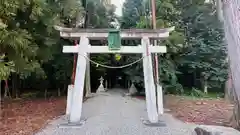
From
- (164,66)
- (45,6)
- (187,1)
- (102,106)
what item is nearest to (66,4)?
(45,6)

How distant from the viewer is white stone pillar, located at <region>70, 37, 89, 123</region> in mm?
5152

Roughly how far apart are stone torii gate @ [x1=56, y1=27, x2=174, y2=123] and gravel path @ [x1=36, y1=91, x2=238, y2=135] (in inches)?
14.3

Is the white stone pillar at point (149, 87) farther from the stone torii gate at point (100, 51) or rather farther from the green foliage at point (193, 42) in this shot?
the green foliage at point (193, 42)

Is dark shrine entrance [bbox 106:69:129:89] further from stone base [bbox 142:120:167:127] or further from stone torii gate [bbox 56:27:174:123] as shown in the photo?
stone base [bbox 142:120:167:127]

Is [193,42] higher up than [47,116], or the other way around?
[193,42]

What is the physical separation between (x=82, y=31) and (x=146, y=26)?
139 inches

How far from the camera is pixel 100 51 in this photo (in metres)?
5.39

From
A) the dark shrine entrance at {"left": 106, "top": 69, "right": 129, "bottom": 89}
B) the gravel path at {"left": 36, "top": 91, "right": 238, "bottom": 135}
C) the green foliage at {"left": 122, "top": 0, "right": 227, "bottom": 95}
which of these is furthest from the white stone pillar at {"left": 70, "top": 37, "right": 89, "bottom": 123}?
the dark shrine entrance at {"left": 106, "top": 69, "right": 129, "bottom": 89}

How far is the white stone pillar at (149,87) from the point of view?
513 cm

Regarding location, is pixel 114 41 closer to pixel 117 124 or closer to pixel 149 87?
pixel 149 87

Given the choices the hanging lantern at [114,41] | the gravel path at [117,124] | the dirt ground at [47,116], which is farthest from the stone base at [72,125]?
the hanging lantern at [114,41]

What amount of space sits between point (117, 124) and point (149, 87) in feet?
3.24

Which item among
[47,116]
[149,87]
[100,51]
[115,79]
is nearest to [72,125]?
[47,116]

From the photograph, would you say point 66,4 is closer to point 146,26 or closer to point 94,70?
point 146,26
